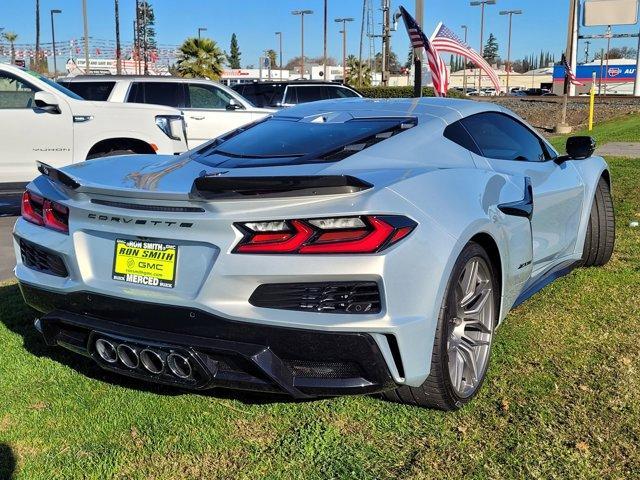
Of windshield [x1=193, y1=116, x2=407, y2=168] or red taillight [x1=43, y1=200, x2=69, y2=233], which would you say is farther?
windshield [x1=193, y1=116, x2=407, y2=168]

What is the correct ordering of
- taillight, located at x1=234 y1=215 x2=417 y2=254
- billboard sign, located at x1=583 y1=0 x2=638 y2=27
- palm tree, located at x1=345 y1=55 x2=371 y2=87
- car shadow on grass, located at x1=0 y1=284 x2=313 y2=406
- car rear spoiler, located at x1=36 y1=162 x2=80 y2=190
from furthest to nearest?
palm tree, located at x1=345 y1=55 x2=371 y2=87, billboard sign, located at x1=583 y1=0 x2=638 y2=27, car shadow on grass, located at x1=0 y1=284 x2=313 y2=406, car rear spoiler, located at x1=36 y1=162 x2=80 y2=190, taillight, located at x1=234 y1=215 x2=417 y2=254

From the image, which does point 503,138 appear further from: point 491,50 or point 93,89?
point 491,50

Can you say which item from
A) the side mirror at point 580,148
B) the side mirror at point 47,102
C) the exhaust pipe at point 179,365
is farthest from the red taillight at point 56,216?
the side mirror at point 47,102

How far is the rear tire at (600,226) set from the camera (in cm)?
517

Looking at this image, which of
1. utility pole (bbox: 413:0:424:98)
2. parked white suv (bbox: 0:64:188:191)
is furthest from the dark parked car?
parked white suv (bbox: 0:64:188:191)

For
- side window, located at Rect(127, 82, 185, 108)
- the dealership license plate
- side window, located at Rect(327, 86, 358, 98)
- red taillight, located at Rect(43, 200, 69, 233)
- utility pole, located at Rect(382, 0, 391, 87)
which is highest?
utility pole, located at Rect(382, 0, 391, 87)

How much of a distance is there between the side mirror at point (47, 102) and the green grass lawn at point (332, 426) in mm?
4840

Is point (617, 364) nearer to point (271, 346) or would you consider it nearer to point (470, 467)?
point (470, 467)

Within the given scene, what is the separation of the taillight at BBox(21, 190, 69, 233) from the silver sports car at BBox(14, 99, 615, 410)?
1 cm

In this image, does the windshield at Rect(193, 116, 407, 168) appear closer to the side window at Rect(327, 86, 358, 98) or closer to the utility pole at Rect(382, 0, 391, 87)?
the side window at Rect(327, 86, 358, 98)

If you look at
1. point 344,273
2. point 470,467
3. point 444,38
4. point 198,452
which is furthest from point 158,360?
point 444,38

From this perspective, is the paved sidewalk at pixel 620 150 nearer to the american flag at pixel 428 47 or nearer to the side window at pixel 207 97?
the american flag at pixel 428 47

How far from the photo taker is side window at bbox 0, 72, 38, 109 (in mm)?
8086

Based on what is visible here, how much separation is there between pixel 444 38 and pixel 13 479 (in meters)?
12.8
